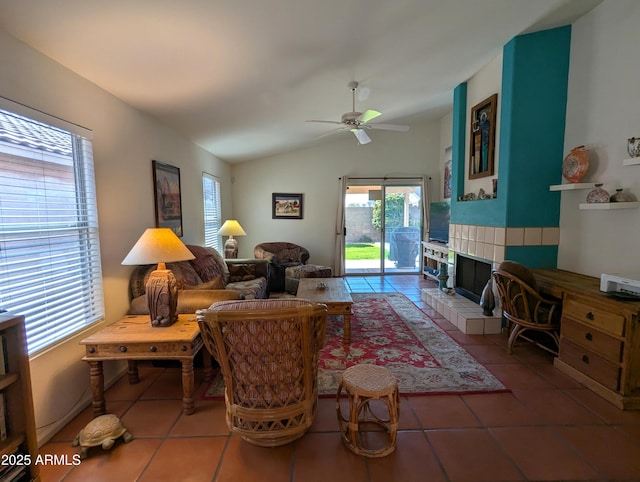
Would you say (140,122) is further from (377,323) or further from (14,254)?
(377,323)

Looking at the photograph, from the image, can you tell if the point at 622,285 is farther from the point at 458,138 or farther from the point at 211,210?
the point at 211,210

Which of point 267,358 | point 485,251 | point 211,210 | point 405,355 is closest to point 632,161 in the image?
point 485,251

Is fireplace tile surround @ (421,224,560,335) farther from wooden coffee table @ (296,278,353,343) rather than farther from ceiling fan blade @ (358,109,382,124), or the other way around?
ceiling fan blade @ (358,109,382,124)

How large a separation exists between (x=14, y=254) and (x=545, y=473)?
10.2 ft

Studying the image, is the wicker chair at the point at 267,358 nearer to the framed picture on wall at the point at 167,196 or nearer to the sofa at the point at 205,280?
the sofa at the point at 205,280

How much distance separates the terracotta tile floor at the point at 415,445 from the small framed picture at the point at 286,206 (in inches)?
182

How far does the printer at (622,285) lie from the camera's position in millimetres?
2220

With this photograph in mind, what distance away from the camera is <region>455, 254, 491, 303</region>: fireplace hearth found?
3.98 metres

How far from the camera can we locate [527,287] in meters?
2.72

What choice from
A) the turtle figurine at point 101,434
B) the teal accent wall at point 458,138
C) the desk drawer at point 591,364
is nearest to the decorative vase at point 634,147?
the desk drawer at point 591,364

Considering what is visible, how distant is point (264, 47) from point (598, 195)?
3135 millimetres

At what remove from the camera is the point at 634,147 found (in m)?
2.50

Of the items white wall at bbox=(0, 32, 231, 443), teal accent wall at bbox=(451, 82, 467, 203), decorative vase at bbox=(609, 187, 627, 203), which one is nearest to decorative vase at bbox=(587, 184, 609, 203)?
decorative vase at bbox=(609, 187, 627, 203)

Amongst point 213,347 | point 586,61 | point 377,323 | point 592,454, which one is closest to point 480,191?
point 586,61
